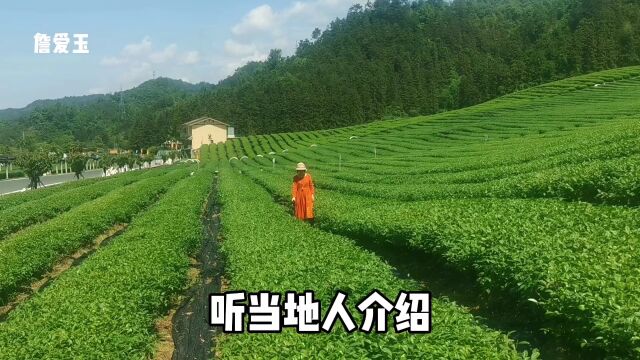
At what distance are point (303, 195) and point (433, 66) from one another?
131534mm

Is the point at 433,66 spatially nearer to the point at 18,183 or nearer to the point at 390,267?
the point at 18,183

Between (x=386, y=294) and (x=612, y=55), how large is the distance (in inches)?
4122

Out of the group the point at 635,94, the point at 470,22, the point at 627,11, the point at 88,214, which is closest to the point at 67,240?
the point at 88,214

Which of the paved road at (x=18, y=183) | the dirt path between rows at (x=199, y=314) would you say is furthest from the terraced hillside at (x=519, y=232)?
the paved road at (x=18, y=183)

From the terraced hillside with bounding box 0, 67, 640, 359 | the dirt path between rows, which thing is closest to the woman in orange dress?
the terraced hillside with bounding box 0, 67, 640, 359

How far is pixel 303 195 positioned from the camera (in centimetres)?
1706

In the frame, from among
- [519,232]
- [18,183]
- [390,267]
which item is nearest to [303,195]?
[390,267]

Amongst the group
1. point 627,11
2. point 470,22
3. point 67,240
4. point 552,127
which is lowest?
point 67,240

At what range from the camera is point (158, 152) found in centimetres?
13538

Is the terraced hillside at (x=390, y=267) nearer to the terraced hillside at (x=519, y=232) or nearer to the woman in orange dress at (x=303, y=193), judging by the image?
the terraced hillside at (x=519, y=232)

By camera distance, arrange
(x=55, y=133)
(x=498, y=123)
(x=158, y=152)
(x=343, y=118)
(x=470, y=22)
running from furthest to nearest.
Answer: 1. (x=55, y=133)
2. (x=470, y=22)
3. (x=158, y=152)
4. (x=343, y=118)
5. (x=498, y=123)

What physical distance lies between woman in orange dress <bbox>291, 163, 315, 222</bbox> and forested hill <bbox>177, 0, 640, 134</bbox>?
312ft

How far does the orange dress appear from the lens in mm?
16672

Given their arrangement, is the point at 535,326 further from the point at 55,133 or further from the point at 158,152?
the point at 55,133
